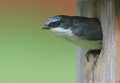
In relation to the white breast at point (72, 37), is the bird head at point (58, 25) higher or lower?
higher

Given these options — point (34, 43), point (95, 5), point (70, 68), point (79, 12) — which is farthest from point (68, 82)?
point (95, 5)

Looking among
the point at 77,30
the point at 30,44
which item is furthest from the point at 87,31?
the point at 30,44

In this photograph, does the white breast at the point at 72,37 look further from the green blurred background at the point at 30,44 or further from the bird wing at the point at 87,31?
the green blurred background at the point at 30,44

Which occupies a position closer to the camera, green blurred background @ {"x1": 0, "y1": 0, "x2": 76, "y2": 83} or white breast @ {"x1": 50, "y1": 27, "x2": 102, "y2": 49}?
white breast @ {"x1": 50, "y1": 27, "x2": 102, "y2": 49}

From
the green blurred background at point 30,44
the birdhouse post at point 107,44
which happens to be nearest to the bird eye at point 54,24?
the birdhouse post at point 107,44

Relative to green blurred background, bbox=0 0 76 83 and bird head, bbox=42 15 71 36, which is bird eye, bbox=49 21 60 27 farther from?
green blurred background, bbox=0 0 76 83

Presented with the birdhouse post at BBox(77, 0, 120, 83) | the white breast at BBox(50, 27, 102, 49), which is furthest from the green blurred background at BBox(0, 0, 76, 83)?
the white breast at BBox(50, 27, 102, 49)
